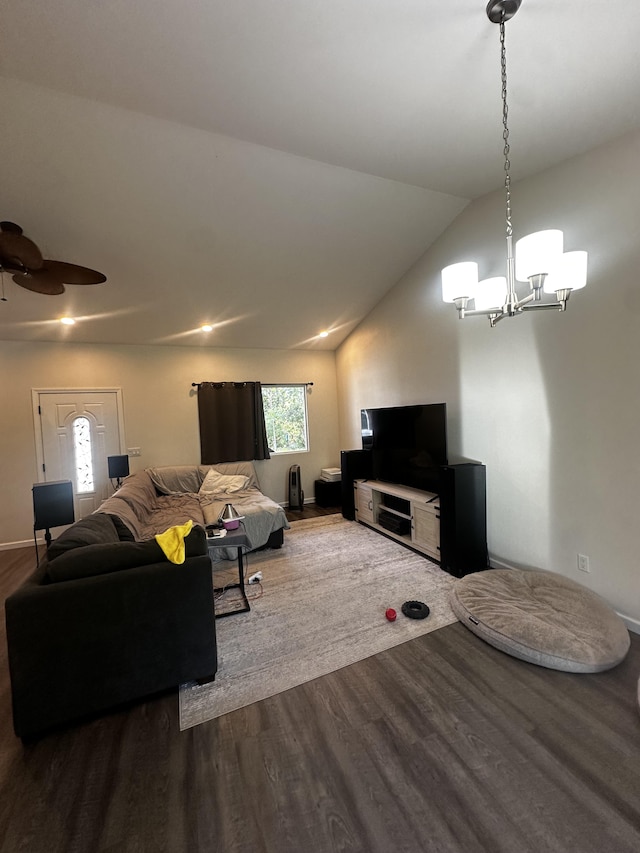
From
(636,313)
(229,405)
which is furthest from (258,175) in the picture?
(229,405)

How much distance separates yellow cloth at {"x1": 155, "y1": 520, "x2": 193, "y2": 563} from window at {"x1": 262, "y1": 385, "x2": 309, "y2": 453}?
3580 mm

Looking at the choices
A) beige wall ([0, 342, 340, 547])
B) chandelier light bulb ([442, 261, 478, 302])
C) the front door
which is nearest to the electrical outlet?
chandelier light bulb ([442, 261, 478, 302])

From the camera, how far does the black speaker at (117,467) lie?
13.9ft

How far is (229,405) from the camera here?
5199 mm

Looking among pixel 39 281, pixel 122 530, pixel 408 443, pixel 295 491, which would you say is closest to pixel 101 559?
pixel 122 530

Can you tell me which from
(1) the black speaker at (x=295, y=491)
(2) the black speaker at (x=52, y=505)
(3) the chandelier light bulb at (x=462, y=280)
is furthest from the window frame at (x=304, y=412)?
(3) the chandelier light bulb at (x=462, y=280)

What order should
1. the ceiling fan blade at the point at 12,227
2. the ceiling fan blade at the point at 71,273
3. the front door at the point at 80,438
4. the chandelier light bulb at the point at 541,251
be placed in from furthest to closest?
the front door at the point at 80,438 → the ceiling fan blade at the point at 71,273 → the ceiling fan blade at the point at 12,227 → the chandelier light bulb at the point at 541,251

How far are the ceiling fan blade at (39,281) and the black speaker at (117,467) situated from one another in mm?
2363

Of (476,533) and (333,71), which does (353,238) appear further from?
(476,533)

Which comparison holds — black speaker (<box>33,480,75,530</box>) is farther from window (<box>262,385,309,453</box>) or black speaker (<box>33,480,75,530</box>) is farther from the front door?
window (<box>262,385,309,453</box>)

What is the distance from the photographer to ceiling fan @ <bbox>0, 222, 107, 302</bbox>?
6.32 ft

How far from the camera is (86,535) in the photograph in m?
2.07

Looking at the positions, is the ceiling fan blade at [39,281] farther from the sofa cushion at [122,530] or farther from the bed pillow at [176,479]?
the bed pillow at [176,479]

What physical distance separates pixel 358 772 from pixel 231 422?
434 cm
